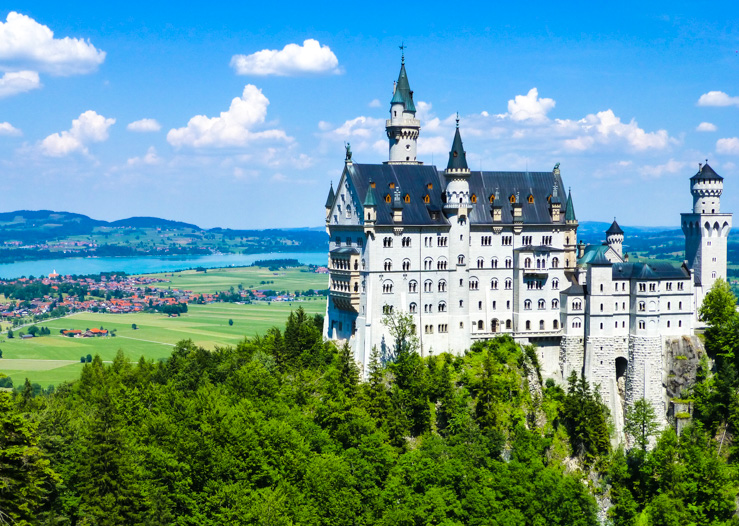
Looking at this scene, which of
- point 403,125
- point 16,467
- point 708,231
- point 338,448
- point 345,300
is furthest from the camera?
point 403,125

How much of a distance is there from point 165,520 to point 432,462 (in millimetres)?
25884

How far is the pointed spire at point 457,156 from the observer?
98.8 m

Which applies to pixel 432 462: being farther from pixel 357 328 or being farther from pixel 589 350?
pixel 589 350

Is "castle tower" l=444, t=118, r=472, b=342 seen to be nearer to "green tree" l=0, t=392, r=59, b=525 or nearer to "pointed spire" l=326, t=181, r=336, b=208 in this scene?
"pointed spire" l=326, t=181, r=336, b=208

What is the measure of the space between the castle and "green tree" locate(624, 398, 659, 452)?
178cm

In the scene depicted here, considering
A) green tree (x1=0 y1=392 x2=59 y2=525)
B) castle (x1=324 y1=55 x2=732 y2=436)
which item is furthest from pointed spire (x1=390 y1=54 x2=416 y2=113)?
green tree (x1=0 y1=392 x2=59 y2=525)

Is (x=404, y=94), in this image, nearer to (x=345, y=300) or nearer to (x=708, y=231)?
(x=345, y=300)

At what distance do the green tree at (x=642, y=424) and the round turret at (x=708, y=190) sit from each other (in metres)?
24.9

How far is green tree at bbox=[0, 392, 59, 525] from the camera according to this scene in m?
53.8

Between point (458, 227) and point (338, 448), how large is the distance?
96.5 ft

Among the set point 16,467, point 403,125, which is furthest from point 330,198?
point 16,467

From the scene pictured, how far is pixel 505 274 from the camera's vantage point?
10200 cm

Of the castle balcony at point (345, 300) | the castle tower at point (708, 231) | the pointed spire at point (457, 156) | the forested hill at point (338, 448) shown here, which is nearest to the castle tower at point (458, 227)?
the pointed spire at point (457, 156)

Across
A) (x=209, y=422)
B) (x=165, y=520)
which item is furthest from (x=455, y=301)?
(x=165, y=520)
